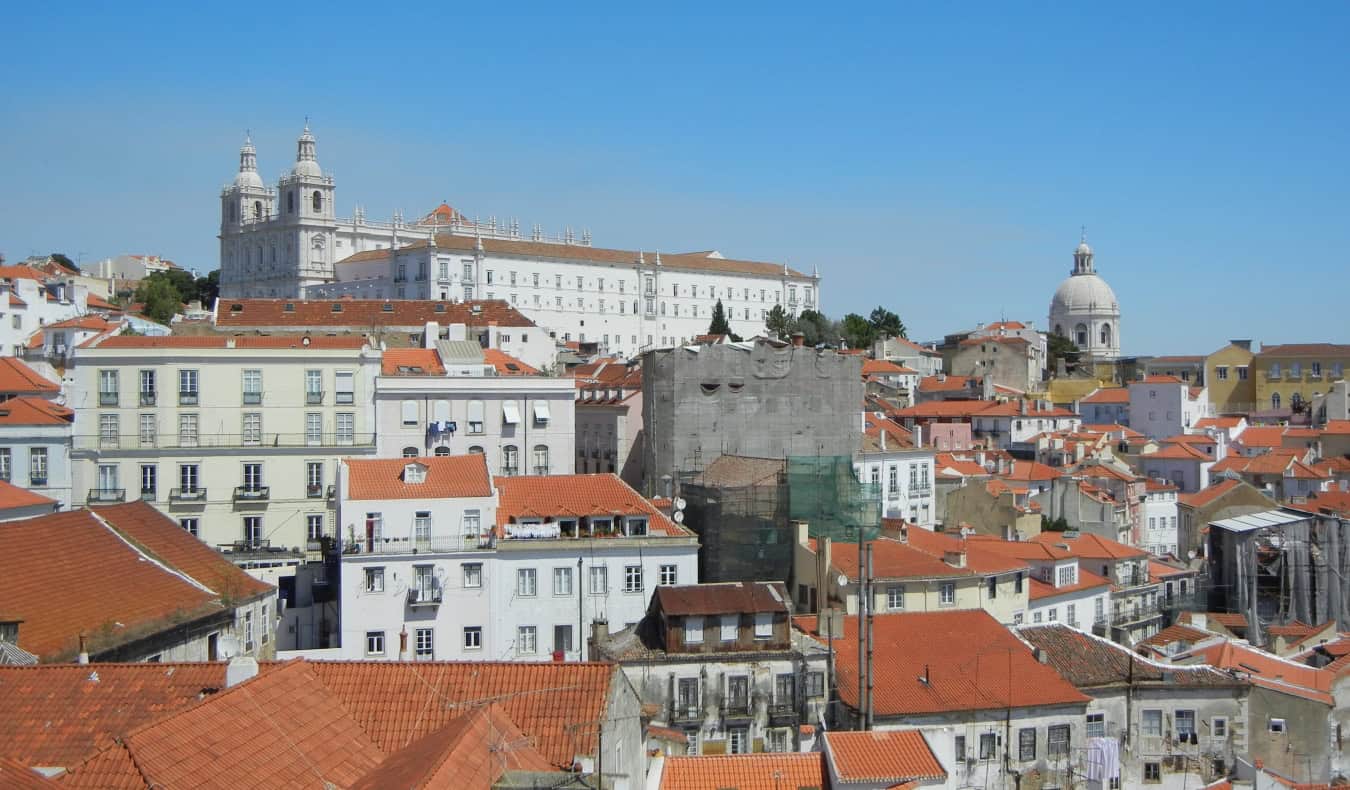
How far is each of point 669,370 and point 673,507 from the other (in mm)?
9961

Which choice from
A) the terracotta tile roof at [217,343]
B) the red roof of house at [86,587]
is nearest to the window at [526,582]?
the red roof of house at [86,587]

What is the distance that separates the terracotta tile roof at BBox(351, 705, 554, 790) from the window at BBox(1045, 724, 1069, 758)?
16941 millimetres

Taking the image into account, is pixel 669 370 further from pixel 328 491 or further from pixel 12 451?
pixel 12 451

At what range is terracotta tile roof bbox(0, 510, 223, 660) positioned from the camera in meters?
21.2

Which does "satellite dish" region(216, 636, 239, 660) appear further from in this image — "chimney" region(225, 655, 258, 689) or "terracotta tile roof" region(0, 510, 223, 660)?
"chimney" region(225, 655, 258, 689)

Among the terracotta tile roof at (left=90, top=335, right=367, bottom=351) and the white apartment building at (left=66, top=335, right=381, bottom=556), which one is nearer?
the white apartment building at (left=66, top=335, right=381, bottom=556)

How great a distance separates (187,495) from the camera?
39.6 m

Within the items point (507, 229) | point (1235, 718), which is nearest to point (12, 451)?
point (1235, 718)

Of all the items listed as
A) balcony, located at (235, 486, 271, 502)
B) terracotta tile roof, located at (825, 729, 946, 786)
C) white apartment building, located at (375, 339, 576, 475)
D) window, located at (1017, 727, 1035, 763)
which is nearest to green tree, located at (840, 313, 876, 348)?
white apartment building, located at (375, 339, 576, 475)

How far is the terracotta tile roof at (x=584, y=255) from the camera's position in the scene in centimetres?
12394

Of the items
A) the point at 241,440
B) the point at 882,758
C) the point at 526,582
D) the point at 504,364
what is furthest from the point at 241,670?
the point at 504,364

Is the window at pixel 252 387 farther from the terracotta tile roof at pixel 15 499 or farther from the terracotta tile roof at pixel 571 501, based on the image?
→ the terracotta tile roof at pixel 571 501

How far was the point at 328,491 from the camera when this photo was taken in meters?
40.8

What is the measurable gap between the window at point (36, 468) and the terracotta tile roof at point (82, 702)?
1024 inches
